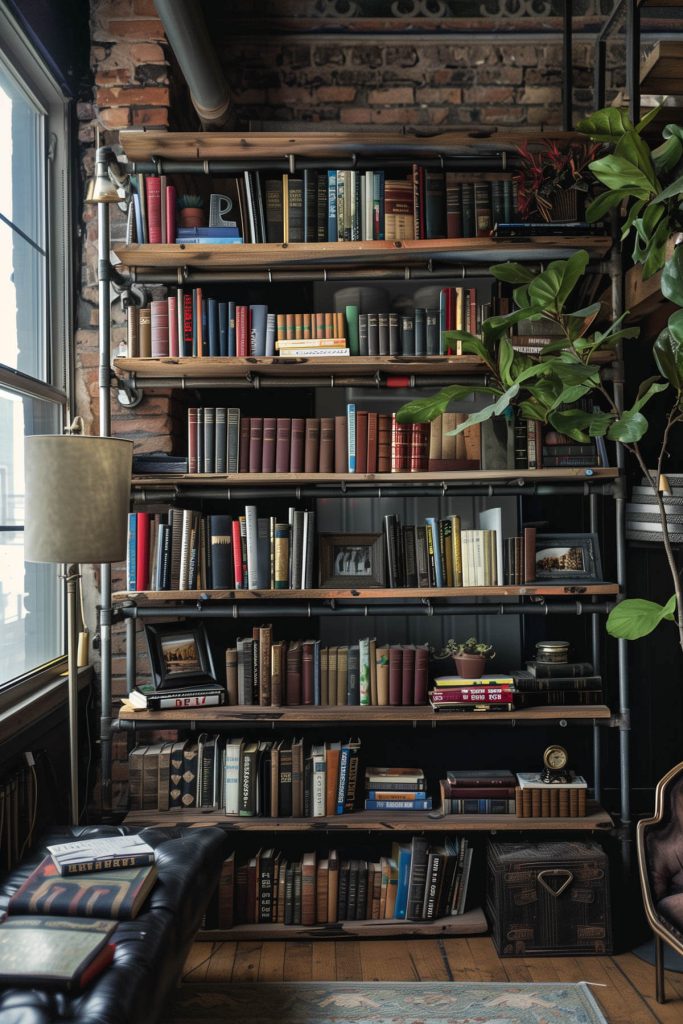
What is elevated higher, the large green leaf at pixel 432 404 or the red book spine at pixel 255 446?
the large green leaf at pixel 432 404

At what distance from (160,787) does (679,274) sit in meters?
2.27

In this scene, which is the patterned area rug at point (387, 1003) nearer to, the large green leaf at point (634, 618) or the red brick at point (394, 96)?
the large green leaf at point (634, 618)

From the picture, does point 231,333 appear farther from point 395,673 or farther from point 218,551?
point 395,673

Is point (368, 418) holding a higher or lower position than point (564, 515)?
higher

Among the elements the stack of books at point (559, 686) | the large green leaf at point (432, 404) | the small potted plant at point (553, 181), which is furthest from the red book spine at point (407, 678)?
the small potted plant at point (553, 181)

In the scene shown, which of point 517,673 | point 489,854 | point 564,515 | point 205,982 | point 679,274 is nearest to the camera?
point 679,274

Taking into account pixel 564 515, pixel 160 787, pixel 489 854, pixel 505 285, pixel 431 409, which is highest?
pixel 505 285

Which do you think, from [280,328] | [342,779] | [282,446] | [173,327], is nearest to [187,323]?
[173,327]

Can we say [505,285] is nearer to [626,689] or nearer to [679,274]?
[679,274]

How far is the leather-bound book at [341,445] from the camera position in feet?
9.27

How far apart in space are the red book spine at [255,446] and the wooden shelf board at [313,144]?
3.05 ft

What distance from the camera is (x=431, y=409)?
2.56 meters

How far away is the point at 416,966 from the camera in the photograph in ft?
8.35

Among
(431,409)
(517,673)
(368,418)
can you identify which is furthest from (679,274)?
(517,673)
